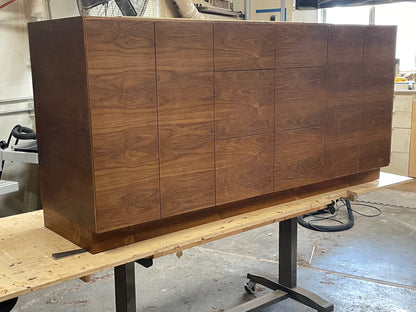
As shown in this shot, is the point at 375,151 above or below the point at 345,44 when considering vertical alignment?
below

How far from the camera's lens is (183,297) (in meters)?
2.71

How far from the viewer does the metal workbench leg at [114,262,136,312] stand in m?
1.75

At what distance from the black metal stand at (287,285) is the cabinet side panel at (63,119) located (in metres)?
1.13

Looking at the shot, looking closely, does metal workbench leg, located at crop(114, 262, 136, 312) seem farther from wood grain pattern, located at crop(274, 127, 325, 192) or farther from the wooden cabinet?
wood grain pattern, located at crop(274, 127, 325, 192)

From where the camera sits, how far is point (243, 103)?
1.81 metres

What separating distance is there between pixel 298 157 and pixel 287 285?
2.90ft

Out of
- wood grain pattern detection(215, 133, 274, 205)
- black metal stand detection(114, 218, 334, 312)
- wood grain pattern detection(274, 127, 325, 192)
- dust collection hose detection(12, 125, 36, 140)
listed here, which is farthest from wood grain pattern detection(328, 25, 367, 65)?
dust collection hose detection(12, 125, 36, 140)

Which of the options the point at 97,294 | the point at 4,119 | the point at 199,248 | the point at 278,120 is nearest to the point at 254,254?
the point at 199,248

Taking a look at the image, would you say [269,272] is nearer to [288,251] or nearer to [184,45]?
[288,251]

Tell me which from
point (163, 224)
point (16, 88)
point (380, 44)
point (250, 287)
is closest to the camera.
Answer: point (163, 224)

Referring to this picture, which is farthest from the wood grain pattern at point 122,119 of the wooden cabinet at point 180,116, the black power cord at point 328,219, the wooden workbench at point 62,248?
the black power cord at point 328,219

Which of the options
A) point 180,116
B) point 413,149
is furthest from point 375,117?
point 413,149

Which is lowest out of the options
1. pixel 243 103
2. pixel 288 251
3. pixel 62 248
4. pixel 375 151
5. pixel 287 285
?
pixel 287 285

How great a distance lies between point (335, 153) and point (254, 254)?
1.33 metres
